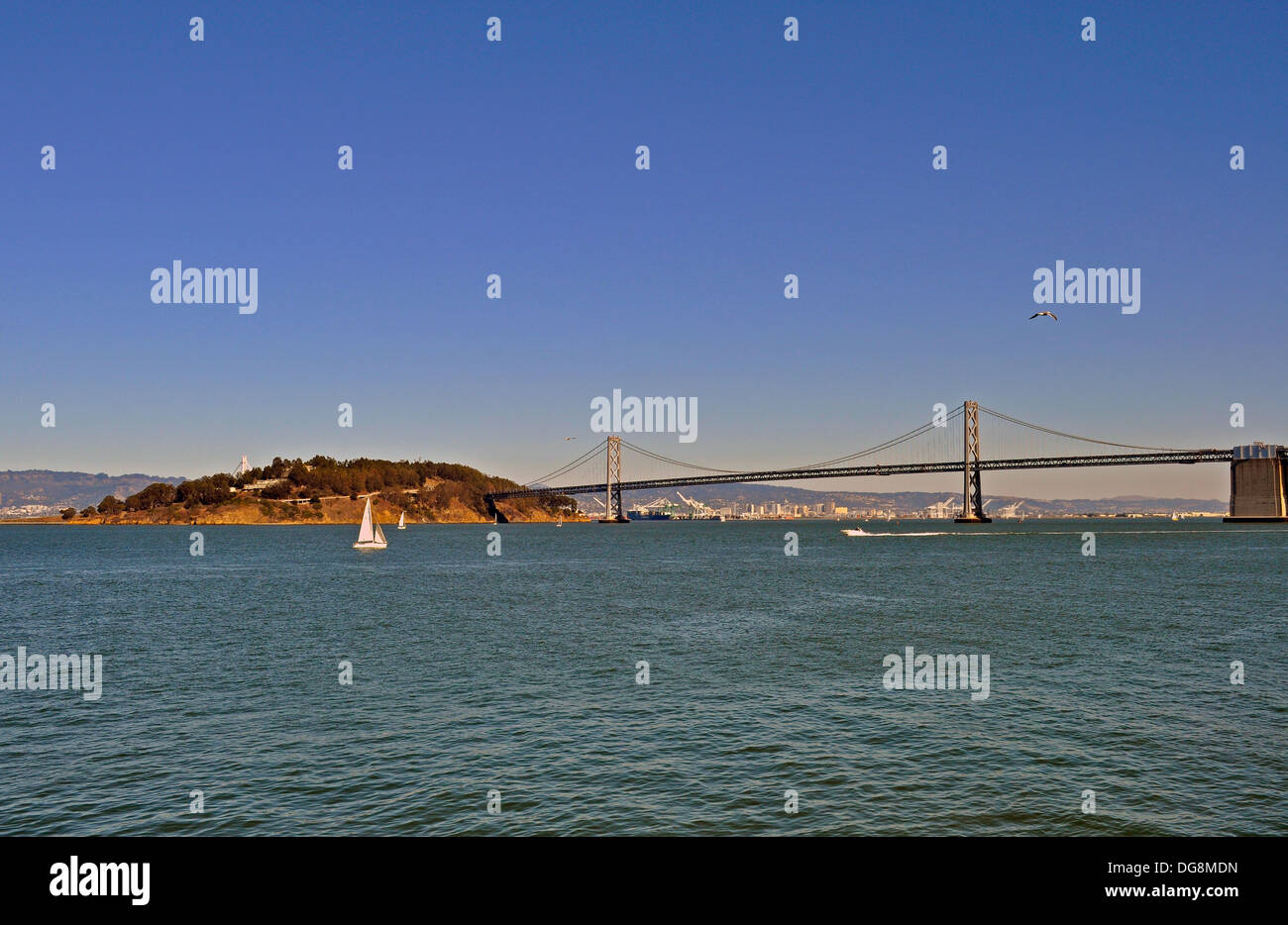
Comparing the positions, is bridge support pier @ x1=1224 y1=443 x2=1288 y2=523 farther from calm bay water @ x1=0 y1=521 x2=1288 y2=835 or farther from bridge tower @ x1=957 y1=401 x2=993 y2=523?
calm bay water @ x1=0 y1=521 x2=1288 y2=835

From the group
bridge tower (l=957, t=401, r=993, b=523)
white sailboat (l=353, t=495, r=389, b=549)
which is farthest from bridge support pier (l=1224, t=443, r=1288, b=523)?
white sailboat (l=353, t=495, r=389, b=549)

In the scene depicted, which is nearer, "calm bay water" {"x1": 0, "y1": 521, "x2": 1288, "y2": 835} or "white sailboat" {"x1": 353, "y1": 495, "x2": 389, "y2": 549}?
"calm bay water" {"x1": 0, "y1": 521, "x2": 1288, "y2": 835}

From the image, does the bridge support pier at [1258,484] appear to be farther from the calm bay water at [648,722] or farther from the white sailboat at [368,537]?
the white sailboat at [368,537]

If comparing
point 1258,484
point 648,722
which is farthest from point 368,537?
point 1258,484

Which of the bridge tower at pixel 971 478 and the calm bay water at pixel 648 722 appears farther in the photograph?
the bridge tower at pixel 971 478

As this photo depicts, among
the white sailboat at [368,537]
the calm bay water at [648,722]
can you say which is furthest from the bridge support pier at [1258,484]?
the white sailboat at [368,537]
